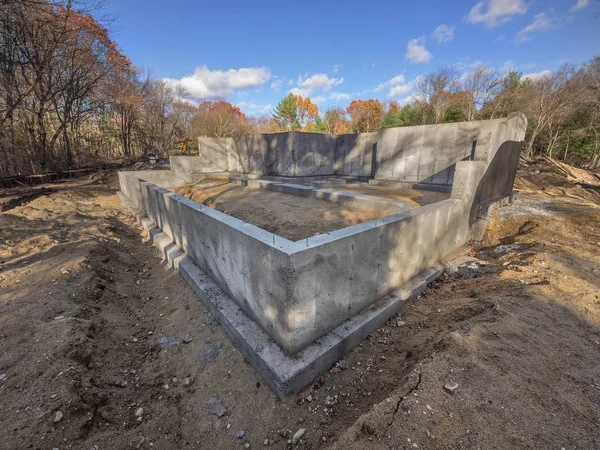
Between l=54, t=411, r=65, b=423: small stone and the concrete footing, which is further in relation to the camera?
the concrete footing

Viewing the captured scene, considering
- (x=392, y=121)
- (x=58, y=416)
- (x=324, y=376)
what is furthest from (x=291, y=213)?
(x=392, y=121)

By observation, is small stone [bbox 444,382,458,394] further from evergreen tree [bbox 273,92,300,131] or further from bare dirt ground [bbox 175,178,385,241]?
evergreen tree [bbox 273,92,300,131]

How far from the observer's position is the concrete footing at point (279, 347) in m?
2.08

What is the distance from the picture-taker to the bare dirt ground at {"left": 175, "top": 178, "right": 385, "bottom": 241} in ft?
12.6

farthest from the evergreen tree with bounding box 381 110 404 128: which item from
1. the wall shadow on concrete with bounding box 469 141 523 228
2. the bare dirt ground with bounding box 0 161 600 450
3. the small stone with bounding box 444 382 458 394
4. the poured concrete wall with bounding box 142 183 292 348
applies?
the small stone with bounding box 444 382 458 394

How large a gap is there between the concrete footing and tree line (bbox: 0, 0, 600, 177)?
26.8ft

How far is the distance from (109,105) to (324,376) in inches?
1049

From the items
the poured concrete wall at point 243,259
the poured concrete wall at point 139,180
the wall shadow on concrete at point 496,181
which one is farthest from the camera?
the poured concrete wall at point 139,180

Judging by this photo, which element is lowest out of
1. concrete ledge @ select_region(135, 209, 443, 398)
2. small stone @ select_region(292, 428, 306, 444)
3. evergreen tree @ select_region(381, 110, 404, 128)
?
Result: small stone @ select_region(292, 428, 306, 444)

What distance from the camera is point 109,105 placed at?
2020 centimetres

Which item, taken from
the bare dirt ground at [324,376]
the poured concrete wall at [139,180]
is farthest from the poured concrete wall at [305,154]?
the bare dirt ground at [324,376]

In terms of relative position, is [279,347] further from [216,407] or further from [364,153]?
[364,153]

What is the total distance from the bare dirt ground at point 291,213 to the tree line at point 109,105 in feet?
21.0

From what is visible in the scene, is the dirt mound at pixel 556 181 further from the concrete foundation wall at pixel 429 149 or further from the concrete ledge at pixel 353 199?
the concrete ledge at pixel 353 199
